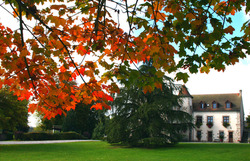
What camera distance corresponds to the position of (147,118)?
19.8 metres

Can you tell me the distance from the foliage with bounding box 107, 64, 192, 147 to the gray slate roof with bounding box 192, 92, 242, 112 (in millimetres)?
21372

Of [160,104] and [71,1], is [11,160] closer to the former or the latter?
[71,1]

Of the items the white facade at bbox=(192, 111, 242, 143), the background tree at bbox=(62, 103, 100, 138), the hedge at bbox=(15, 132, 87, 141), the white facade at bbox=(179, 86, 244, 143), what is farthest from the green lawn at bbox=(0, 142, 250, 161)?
A: the white facade at bbox=(192, 111, 242, 143)

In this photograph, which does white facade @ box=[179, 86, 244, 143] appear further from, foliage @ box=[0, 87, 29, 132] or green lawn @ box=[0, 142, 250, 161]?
foliage @ box=[0, 87, 29, 132]

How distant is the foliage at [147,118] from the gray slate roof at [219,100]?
21.4 meters

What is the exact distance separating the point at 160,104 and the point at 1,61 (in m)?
17.6

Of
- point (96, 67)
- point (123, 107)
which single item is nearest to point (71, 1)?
point (96, 67)

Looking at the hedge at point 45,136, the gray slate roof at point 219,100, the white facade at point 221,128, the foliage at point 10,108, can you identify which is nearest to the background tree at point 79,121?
the hedge at point 45,136

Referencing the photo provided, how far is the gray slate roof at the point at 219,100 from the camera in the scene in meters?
40.5

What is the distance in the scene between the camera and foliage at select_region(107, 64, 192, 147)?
1995cm

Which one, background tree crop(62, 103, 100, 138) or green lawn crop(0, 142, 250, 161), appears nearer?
green lawn crop(0, 142, 250, 161)

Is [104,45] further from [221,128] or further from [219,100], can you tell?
[219,100]

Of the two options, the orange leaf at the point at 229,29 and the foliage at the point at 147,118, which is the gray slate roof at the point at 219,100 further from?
the orange leaf at the point at 229,29

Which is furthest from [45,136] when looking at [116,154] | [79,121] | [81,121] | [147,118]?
[116,154]
